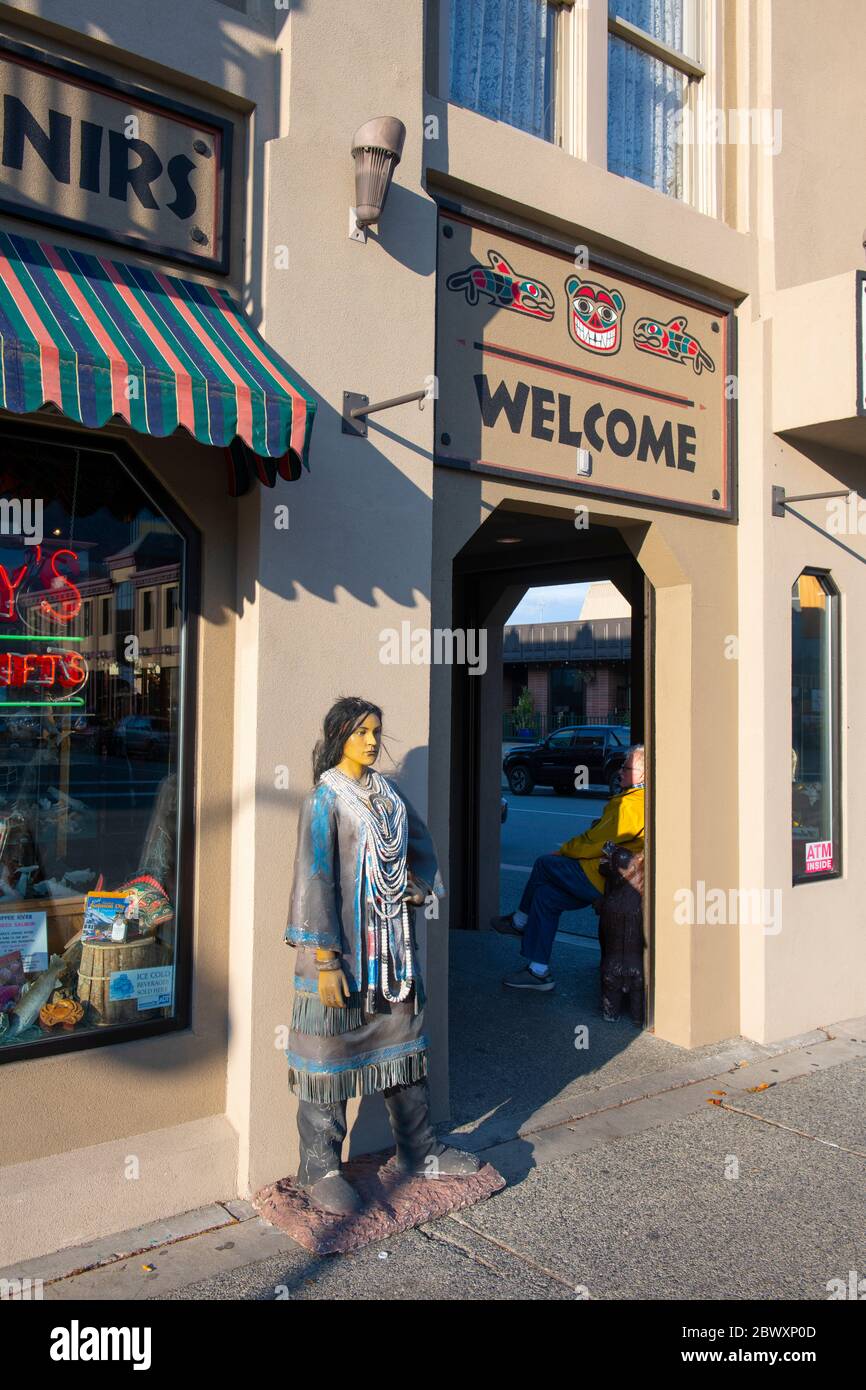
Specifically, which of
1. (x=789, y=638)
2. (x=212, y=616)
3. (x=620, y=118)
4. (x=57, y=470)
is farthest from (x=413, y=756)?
(x=620, y=118)

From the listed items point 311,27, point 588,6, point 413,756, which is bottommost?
point 413,756

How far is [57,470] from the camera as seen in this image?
161 inches

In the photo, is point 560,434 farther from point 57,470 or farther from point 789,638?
point 57,470

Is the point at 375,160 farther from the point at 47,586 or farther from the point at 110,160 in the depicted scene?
the point at 47,586

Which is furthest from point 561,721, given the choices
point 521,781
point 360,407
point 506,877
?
point 360,407

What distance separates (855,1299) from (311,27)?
537cm

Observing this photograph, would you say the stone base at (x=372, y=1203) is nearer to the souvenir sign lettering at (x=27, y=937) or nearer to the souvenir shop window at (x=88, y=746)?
the souvenir shop window at (x=88, y=746)

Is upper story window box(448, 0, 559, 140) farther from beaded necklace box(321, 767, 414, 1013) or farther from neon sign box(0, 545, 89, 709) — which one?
beaded necklace box(321, 767, 414, 1013)

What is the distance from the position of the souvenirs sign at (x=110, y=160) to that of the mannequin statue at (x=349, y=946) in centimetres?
199

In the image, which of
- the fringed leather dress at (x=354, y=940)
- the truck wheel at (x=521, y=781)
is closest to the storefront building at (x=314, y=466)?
the fringed leather dress at (x=354, y=940)

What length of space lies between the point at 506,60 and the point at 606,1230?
5851mm

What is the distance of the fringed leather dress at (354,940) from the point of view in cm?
390

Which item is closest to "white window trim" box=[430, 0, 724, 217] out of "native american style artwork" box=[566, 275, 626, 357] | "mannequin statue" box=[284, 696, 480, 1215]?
"native american style artwork" box=[566, 275, 626, 357]

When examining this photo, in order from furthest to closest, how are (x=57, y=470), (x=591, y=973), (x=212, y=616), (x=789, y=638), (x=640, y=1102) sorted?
(x=591, y=973), (x=789, y=638), (x=640, y=1102), (x=212, y=616), (x=57, y=470)
